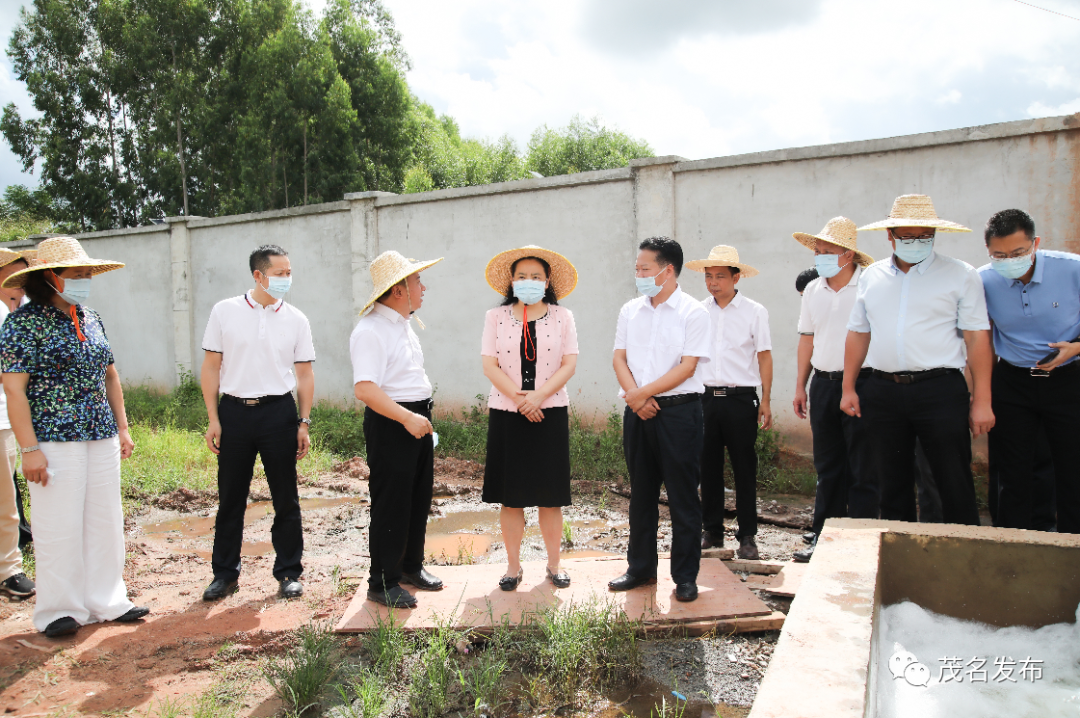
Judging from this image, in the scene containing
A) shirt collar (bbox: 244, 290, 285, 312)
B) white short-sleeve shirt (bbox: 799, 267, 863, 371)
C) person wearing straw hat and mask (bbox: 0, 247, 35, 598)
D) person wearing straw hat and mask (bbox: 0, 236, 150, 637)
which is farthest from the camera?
white short-sleeve shirt (bbox: 799, 267, 863, 371)

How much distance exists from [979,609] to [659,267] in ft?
6.54

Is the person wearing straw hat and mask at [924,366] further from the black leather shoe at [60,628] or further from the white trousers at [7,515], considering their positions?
the white trousers at [7,515]

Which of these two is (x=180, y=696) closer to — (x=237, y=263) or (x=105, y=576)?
(x=105, y=576)

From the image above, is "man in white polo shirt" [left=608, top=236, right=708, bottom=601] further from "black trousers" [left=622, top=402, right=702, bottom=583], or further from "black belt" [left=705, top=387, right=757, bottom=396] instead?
"black belt" [left=705, top=387, right=757, bottom=396]

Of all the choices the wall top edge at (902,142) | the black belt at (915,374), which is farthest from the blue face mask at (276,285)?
the wall top edge at (902,142)

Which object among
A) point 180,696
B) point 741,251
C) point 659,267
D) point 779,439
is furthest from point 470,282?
point 180,696

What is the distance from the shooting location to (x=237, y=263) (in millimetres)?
10906

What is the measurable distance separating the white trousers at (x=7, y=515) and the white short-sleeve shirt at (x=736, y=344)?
4.21m

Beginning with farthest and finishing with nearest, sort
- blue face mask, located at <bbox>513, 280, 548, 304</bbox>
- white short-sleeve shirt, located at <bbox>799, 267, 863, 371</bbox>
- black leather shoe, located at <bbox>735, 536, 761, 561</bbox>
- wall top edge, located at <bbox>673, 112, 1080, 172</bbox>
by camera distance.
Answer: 1. wall top edge, located at <bbox>673, 112, 1080, 172</bbox>
2. black leather shoe, located at <bbox>735, 536, 761, 561</bbox>
3. white short-sleeve shirt, located at <bbox>799, 267, 863, 371</bbox>
4. blue face mask, located at <bbox>513, 280, 548, 304</bbox>

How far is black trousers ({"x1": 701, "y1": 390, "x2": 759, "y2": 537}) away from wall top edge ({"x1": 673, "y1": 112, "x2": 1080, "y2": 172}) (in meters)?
2.89

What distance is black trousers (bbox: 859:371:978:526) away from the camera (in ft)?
11.6

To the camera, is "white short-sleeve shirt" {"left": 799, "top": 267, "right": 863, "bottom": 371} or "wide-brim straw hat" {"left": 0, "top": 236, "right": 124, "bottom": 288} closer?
"wide-brim straw hat" {"left": 0, "top": 236, "right": 124, "bottom": 288}

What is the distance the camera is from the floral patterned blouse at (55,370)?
351cm

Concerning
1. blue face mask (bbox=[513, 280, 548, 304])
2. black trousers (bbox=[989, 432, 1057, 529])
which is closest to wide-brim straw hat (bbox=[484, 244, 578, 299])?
blue face mask (bbox=[513, 280, 548, 304])
